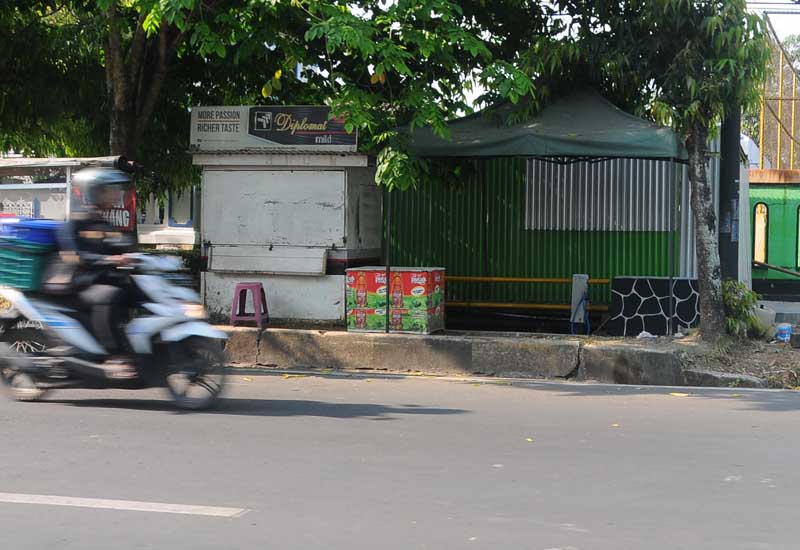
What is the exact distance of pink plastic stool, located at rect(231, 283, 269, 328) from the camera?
11.2m

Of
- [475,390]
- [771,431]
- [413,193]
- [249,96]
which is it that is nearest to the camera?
[771,431]

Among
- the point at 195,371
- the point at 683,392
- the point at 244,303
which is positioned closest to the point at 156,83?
the point at 244,303

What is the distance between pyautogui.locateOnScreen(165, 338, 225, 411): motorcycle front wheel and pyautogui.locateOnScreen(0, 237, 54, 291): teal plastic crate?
1.27 metres

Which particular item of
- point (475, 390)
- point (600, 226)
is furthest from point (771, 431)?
point (600, 226)

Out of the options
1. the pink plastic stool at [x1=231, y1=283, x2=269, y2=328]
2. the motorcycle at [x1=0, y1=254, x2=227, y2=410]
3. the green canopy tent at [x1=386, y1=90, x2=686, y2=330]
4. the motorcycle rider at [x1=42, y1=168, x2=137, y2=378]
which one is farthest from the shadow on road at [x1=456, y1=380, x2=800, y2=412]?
the motorcycle rider at [x1=42, y1=168, x2=137, y2=378]

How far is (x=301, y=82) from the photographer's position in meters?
14.1

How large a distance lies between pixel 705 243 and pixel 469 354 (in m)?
2.86

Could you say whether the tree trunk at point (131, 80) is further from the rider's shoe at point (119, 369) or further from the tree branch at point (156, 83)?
the rider's shoe at point (119, 369)

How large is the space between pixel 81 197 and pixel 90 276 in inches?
24.2

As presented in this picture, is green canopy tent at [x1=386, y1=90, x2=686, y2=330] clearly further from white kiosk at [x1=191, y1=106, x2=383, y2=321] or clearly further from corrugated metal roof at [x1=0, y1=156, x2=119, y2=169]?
corrugated metal roof at [x1=0, y1=156, x2=119, y2=169]

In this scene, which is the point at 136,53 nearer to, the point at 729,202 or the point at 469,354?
the point at 469,354

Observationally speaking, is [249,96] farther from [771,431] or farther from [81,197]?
[771,431]

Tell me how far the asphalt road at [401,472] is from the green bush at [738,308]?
203 centimetres

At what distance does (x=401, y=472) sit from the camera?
5930 millimetres
